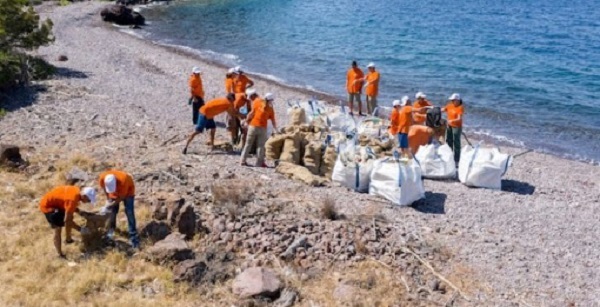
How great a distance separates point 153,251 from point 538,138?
15.6 m

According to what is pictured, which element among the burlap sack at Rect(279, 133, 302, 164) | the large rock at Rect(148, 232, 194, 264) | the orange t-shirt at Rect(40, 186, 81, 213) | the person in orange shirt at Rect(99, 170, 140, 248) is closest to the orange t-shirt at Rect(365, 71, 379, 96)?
the burlap sack at Rect(279, 133, 302, 164)

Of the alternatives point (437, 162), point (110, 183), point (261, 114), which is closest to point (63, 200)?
point (110, 183)

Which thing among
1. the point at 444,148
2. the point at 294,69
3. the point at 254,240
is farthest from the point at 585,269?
the point at 294,69

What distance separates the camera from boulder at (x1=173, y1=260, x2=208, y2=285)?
9539 millimetres

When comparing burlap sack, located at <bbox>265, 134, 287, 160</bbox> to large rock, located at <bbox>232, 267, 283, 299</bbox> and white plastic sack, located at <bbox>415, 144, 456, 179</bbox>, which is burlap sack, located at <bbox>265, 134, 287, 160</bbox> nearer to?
white plastic sack, located at <bbox>415, 144, 456, 179</bbox>

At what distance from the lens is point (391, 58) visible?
33.6m

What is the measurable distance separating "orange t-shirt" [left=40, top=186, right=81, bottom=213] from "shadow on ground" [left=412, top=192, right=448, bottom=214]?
646cm

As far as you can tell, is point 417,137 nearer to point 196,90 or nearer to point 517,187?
point 517,187

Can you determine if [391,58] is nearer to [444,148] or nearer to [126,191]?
[444,148]

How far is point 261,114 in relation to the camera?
13859mm

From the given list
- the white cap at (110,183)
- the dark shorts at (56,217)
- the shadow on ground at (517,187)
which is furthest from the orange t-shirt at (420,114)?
the dark shorts at (56,217)

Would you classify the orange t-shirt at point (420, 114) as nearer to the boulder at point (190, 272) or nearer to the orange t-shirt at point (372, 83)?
the orange t-shirt at point (372, 83)

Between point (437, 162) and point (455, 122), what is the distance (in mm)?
1357

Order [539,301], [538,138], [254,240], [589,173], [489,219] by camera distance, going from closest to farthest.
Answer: [539,301] < [254,240] < [489,219] < [589,173] < [538,138]
